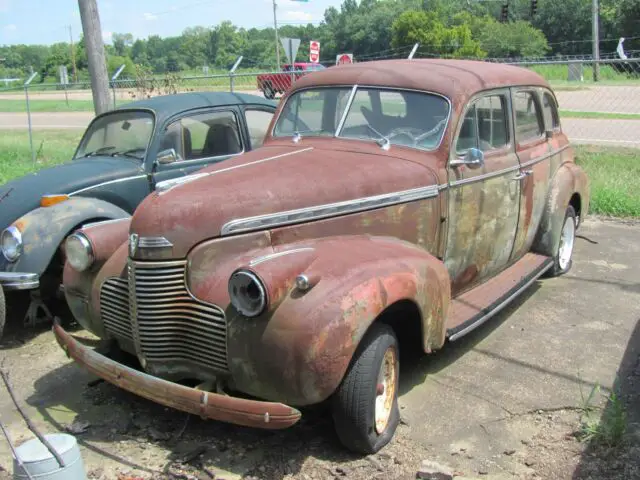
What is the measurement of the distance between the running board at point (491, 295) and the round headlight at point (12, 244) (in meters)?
3.25

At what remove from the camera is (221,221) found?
3.25 m

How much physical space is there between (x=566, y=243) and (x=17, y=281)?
490 centimetres

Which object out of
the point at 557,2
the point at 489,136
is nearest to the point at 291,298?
the point at 489,136

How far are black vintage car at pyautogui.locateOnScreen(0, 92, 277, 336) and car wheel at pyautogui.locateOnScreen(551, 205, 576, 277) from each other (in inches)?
125

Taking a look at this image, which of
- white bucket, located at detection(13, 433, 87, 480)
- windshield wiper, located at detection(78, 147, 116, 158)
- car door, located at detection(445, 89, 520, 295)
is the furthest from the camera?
windshield wiper, located at detection(78, 147, 116, 158)

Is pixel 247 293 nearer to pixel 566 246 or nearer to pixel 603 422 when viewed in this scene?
pixel 603 422

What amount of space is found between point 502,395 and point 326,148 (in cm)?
198

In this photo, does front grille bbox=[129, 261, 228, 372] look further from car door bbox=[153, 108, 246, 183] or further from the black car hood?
car door bbox=[153, 108, 246, 183]

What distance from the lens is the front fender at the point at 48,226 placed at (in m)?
4.84

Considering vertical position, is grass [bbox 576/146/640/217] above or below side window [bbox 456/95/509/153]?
below

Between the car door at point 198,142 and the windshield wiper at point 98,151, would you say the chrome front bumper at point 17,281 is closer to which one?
the car door at point 198,142

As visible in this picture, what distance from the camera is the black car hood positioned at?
526cm

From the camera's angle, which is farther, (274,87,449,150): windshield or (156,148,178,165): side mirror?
(156,148,178,165): side mirror

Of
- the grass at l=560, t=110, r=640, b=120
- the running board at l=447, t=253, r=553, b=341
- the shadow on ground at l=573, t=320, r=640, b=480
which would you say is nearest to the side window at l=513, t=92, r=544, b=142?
the running board at l=447, t=253, r=553, b=341
